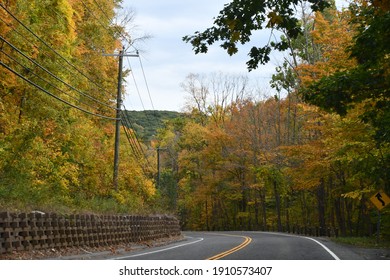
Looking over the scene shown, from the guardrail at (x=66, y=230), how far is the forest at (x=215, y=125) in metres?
0.75

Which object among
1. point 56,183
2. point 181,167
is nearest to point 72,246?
point 56,183

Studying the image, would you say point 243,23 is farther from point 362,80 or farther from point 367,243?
point 367,243

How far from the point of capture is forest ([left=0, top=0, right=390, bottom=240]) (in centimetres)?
1284

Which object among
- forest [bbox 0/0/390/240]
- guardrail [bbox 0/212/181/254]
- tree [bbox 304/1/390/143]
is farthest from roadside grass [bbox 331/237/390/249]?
guardrail [bbox 0/212/181/254]

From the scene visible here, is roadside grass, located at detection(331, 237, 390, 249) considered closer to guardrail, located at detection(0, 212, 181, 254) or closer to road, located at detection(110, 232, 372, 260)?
road, located at detection(110, 232, 372, 260)

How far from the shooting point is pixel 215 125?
174ft

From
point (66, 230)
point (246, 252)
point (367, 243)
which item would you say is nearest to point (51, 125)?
point (66, 230)

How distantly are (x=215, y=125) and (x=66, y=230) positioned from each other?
3809 centimetres

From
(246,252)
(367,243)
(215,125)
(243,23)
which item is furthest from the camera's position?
(215,125)

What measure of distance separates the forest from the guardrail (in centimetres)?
75

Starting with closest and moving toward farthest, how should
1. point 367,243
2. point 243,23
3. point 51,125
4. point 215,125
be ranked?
point 243,23
point 367,243
point 51,125
point 215,125

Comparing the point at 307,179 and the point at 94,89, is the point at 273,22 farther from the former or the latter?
the point at 94,89

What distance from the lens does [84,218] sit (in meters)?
17.4

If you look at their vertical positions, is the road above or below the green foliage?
below
